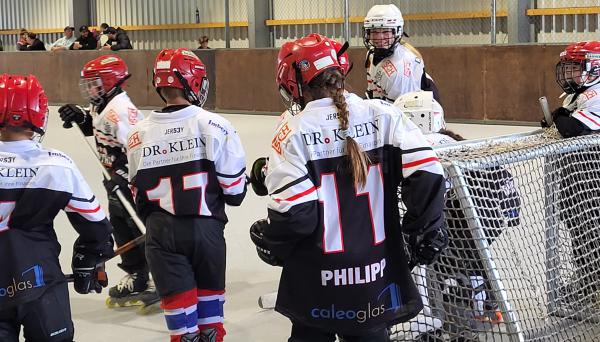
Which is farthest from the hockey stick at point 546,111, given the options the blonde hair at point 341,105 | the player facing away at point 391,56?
the blonde hair at point 341,105

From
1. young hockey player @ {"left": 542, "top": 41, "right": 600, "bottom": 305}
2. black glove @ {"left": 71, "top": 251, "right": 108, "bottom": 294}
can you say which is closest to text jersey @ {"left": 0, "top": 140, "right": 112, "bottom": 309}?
black glove @ {"left": 71, "top": 251, "right": 108, "bottom": 294}

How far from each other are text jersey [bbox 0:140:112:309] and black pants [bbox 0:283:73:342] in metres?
0.03

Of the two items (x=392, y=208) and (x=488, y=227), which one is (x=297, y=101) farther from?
(x=488, y=227)

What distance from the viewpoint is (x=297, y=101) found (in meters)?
2.71

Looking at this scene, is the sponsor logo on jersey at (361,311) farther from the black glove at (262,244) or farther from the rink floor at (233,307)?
the rink floor at (233,307)

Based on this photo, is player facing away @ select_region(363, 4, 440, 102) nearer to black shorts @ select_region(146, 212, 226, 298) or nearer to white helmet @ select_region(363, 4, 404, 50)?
white helmet @ select_region(363, 4, 404, 50)

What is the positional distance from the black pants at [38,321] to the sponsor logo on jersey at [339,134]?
0.99 metres

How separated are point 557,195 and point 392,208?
140cm

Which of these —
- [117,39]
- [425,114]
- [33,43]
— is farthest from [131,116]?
[33,43]

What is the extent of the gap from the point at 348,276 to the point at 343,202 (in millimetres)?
222

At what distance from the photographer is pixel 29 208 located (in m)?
2.75

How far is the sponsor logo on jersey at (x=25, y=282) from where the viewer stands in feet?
9.02

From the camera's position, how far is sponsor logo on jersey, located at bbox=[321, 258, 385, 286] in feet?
8.54

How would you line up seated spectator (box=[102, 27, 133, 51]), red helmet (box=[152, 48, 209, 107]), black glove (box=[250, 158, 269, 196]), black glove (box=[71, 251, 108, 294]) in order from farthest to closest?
seated spectator (box=[102, 27, 133, 51]) → red helmet (box=[152, 48, 209, 107]) → black glove (box=[250, 158, 269, 196]) → black glove (box=[71, 251, 108, 294])
